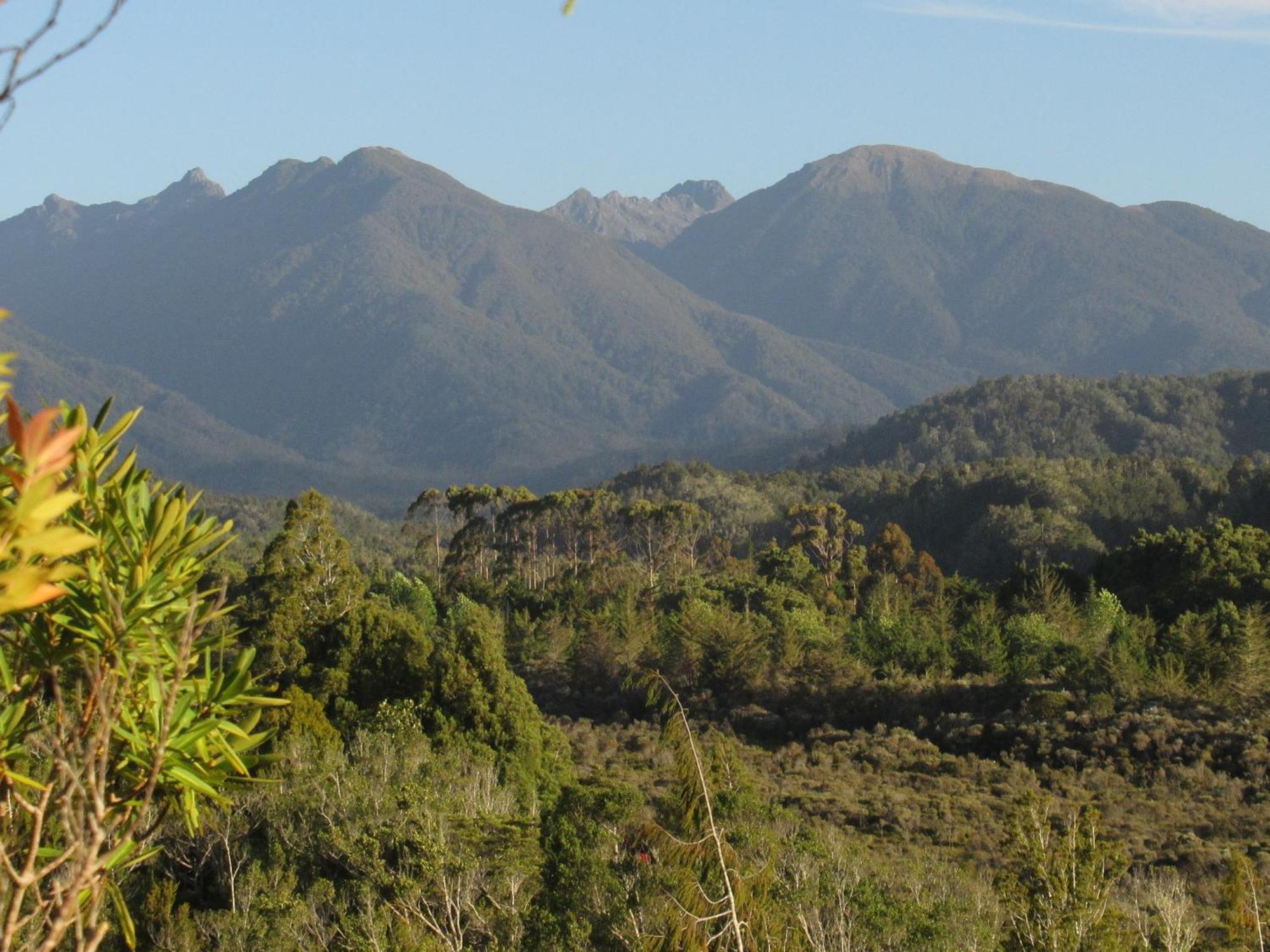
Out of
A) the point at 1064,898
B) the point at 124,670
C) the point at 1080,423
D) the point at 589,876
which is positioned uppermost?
the point at 1080,423

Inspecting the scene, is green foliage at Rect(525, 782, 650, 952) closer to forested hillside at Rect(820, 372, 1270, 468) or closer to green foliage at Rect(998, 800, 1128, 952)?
green foliage at Rect(998, 800, 1128, 952)

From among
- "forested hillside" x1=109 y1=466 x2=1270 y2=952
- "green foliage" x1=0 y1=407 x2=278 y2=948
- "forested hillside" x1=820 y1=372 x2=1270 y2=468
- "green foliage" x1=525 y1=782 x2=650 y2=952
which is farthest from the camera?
"forested hillside" x1=820 y1=372 x2=1270 y2=468

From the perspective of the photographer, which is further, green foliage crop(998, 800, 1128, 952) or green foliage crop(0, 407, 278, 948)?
green foliage crop(998, 800, 1128, 952)

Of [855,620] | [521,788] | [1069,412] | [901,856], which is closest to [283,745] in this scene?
[521,788]

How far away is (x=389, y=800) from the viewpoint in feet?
54.5

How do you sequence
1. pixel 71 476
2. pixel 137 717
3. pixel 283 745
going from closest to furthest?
pixel 71 476 < pixel 137 717 < pixel 283 745

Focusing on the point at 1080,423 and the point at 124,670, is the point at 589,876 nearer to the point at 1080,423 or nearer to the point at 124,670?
the point at 124,670

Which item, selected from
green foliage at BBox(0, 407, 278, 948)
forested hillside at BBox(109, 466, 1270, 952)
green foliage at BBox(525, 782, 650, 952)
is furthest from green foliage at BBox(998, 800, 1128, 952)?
green foliage at BBox(0, 407, 278, 948)

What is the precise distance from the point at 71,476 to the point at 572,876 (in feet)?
42.6

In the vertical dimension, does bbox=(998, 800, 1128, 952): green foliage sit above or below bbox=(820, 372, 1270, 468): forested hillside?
below

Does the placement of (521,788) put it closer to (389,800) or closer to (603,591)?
(389,800)

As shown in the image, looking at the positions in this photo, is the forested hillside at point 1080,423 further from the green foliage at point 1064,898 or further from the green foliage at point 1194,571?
the green foliage at point 1064,898

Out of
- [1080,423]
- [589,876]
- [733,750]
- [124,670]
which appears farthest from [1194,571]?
[1080,423]

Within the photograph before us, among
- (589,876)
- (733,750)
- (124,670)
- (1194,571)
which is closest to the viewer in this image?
(124,670)
